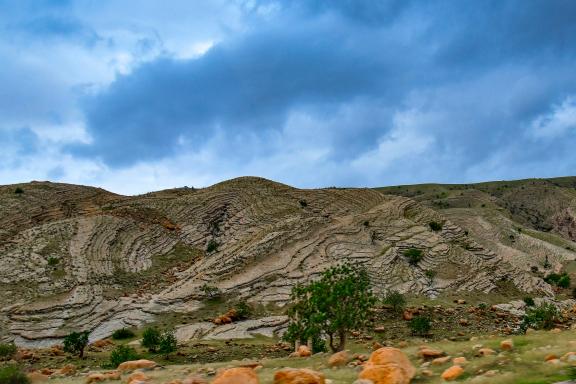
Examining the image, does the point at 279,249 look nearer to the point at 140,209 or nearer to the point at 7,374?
the point at 140,209

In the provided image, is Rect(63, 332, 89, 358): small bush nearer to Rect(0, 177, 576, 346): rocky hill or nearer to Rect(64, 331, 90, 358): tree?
Rect(64, 331, 90, 358): tree

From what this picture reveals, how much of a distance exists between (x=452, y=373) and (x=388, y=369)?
1586 mm

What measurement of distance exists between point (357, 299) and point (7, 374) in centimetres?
1518

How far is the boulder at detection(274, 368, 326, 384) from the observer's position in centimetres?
1302

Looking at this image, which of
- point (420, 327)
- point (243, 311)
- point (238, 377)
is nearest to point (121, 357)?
point (243, 311)

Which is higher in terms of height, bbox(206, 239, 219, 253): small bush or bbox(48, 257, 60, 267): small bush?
bbox(206, 239, 219, 253): small bush

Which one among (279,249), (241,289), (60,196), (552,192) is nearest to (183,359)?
(241,289)

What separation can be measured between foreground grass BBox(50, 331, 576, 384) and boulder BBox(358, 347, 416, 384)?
1.45 ft

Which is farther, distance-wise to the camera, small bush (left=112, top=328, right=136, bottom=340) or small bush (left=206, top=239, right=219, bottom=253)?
small bush (left=206, top=239, right=219, bottom=253)

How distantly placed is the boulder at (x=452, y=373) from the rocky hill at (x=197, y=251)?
27.9m

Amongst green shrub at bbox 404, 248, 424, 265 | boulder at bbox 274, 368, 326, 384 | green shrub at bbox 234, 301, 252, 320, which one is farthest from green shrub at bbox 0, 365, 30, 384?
green shrub at bbox 404, 248, 424, 265

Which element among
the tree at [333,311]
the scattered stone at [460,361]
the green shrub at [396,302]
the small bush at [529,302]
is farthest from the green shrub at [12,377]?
the small bush at [529,302]

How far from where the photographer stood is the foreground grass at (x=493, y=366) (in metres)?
12.1

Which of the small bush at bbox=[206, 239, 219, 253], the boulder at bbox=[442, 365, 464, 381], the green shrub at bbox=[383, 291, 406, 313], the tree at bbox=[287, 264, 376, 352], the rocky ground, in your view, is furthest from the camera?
the small bush at bbox=[206, 239, 219, 253]
